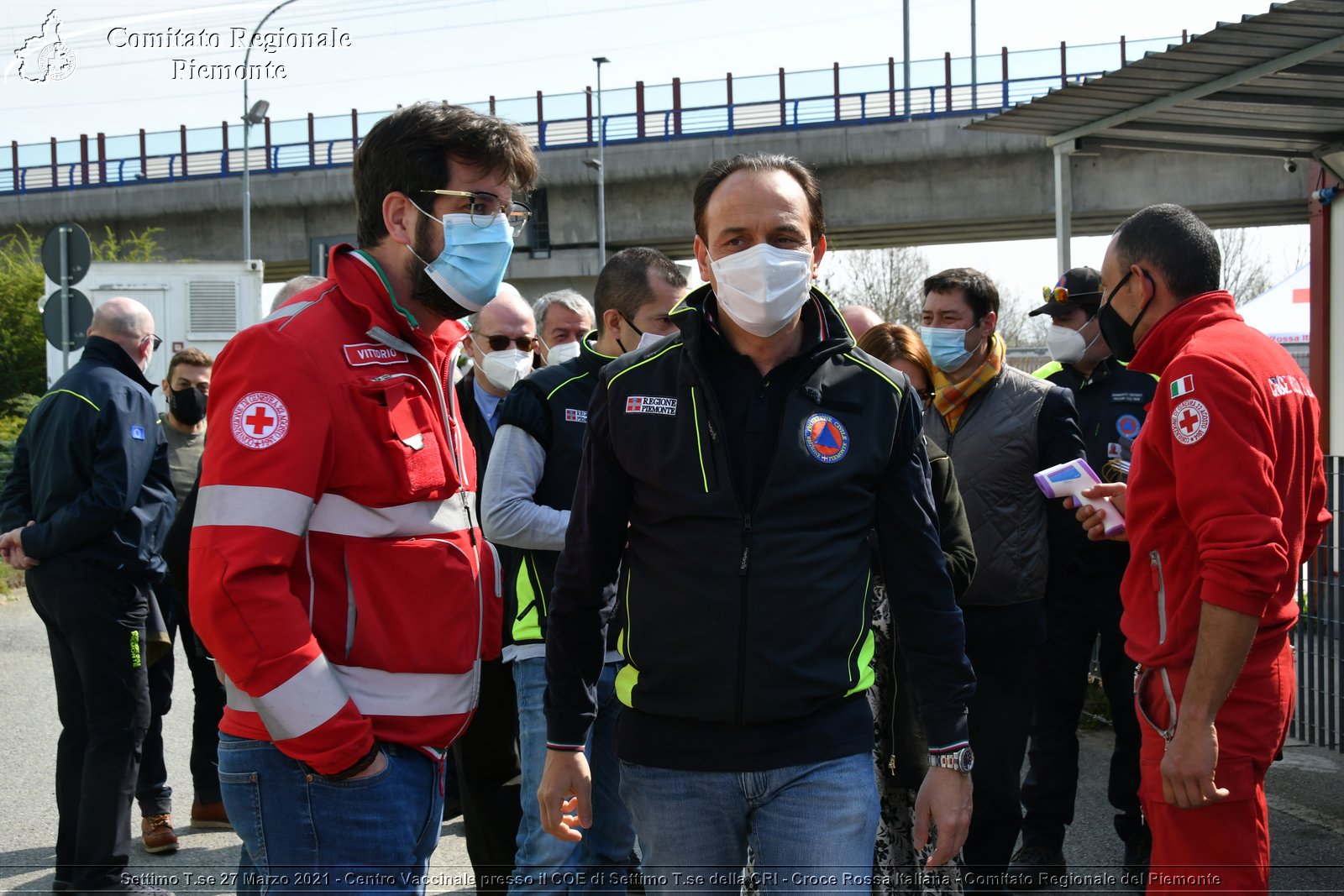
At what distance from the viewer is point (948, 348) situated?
523 centimetres

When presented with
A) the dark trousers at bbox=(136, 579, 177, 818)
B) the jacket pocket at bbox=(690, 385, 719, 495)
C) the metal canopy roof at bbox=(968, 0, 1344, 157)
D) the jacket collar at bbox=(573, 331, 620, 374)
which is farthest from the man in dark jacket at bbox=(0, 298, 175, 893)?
the metal canopy roof at bbox=(968, 0, 1344, 157)

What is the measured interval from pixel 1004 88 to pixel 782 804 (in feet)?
85.4

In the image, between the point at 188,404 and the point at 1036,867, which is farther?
the point at 188,404

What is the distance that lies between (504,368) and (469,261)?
272cm

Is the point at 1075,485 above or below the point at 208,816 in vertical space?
above

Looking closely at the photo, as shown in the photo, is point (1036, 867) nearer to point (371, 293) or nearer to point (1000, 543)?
point (1000, 543)

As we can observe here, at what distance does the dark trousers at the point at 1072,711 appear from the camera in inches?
211

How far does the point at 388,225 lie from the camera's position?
108 inches

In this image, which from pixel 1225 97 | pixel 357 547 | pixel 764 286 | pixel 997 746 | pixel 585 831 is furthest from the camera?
pixel 1225 97

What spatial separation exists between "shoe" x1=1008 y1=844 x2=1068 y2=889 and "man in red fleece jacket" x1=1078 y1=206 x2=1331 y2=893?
81.9 inches

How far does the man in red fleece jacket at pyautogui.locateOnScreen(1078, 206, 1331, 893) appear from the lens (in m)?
3.03

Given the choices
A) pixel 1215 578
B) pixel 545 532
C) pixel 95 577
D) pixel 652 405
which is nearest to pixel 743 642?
pixel 652 405

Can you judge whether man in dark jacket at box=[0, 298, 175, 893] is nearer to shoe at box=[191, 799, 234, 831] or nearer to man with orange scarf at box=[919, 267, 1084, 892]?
shoe at box=[191, 799, 234, 831]

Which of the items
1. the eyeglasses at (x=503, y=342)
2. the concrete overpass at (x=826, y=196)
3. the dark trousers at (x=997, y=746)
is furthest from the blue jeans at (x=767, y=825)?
the concrete overpass at (x=826, y=196)
